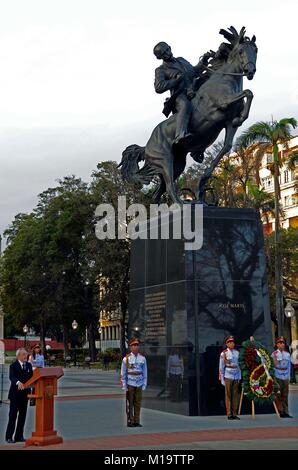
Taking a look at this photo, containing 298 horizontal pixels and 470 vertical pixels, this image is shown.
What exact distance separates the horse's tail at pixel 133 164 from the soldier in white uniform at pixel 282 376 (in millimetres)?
5902

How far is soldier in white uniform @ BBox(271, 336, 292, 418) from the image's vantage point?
14.5 metres

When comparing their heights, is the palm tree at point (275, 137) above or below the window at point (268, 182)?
below

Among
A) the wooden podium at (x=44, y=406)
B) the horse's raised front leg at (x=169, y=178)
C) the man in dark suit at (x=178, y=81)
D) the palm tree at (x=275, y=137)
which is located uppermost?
the palm tree at (x=275, y=137)

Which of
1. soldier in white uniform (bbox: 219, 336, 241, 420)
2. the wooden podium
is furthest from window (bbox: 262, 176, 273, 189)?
the wooden podium

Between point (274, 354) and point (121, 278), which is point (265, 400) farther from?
point (121, 278)

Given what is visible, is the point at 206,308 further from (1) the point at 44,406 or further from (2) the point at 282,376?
(1) the point at 44,406

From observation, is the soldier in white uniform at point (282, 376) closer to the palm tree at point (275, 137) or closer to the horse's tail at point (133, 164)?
the horse's tail at point (133, 164)

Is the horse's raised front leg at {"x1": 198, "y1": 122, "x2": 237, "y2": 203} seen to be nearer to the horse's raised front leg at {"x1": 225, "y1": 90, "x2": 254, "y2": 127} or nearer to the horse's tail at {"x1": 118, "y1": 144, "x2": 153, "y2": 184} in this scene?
the horse's raised front leg at {"x1": 225, "y1": 90, "x2": 254, "y2": 127}

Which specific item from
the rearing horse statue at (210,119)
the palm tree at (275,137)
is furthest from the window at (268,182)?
the rearing horse statue at (210,119)

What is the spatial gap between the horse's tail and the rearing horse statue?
1.6 inches

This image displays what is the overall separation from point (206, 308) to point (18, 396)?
488 centimetres

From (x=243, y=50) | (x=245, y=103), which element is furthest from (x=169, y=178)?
(x=243, y=50)

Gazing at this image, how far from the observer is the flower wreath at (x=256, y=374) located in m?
14.0

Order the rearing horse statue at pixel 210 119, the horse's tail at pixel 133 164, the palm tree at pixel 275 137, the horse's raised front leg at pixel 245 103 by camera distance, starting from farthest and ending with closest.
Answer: the palm tree at pixel 275 137 → the horse's tail at pixel 133 164 → the rearing horse statue at pixel 210 119 → the horse's raised front leg at pixel 245 103
